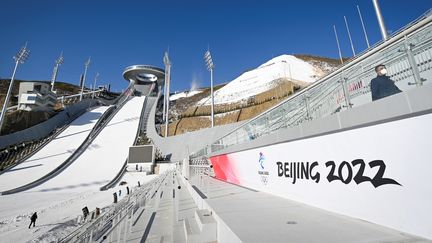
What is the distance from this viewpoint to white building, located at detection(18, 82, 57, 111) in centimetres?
3709

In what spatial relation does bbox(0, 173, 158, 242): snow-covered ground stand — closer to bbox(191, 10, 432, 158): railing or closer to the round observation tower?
bbox(191, 10, 432, 158): railing

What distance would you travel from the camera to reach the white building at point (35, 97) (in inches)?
1460

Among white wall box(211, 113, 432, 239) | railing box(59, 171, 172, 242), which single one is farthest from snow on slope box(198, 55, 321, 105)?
white wall box(211, 113, 432, 239)

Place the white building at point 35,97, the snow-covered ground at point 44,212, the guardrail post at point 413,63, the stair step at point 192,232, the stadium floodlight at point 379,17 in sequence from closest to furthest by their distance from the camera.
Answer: the guardrail post at point 413,63 < the stair step at point 192,232 < the snow-covered ground at point 44,212 < the stadium floodlight at point 379,17 < the white building at point 35,97

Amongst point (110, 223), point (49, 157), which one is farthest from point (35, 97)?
point (110, 223)

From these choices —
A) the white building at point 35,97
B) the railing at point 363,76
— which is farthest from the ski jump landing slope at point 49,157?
the railing at point 363,76

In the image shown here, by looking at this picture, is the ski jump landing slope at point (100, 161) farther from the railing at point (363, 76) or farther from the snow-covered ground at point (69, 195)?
the railing at point (363, 76)

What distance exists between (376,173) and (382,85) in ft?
4.21

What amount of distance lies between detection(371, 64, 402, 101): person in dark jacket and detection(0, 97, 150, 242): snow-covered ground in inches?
426

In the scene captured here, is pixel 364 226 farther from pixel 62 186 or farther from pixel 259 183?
pixel 62 186

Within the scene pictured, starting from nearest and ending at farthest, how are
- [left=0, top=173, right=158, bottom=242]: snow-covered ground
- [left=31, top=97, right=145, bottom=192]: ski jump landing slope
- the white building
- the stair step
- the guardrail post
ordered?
the guardrail post, the stair step, [left=0, top=173, right=158, bottom=242]: snow-covered ground, [left=31, top=97, right=145, bottom=192]: ski jump landing slope, the white building

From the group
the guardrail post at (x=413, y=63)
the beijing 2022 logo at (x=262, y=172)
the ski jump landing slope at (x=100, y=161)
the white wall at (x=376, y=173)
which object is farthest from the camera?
the ski jump landing slope at (x=100, y=161)

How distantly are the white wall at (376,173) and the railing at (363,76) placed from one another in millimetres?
616

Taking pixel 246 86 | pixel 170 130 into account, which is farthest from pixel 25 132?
pixel 246 86
